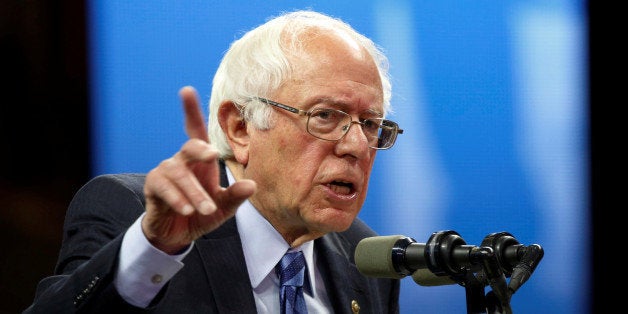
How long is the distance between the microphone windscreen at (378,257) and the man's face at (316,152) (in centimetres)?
37

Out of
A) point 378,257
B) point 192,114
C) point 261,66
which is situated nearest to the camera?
point 192,114

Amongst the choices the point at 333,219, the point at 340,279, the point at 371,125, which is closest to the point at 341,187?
the point at 333,219

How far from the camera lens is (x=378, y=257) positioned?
1784mm

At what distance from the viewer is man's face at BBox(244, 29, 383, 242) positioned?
2240 millimetres

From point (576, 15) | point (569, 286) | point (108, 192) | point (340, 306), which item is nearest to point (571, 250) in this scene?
point (569, 286)

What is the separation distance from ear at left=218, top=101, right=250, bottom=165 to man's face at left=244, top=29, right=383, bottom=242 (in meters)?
0.04

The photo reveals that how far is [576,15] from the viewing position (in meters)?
3.54

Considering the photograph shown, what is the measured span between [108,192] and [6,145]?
2.72 ft

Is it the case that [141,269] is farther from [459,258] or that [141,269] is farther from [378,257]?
[459,258]

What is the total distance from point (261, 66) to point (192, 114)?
0.91m

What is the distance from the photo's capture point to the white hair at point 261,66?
2.33 meters

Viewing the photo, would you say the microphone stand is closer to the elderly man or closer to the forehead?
the elderly man

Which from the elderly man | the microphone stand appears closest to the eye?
the elderly man
